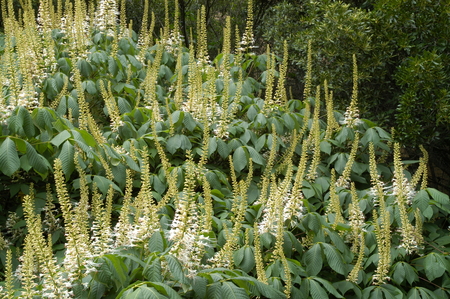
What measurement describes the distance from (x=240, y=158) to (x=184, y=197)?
1731 mm

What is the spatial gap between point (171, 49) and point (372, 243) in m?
3.77

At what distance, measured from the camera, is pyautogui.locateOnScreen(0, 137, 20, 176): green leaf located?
10.7 ft

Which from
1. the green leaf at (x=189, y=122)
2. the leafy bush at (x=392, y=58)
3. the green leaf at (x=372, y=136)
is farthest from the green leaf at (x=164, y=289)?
the leafy bush at (x=392, y=58)

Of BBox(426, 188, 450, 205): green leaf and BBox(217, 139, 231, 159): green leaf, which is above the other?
BBox(426, 188, 450, 205): green leaf

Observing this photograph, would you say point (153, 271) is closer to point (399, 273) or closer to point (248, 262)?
point (248, 262)

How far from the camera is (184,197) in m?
2.71

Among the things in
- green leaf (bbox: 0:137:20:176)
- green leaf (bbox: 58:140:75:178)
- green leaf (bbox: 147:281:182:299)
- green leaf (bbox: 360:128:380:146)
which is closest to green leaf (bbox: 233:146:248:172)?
green leaf (bbox: 360:128:380:146)

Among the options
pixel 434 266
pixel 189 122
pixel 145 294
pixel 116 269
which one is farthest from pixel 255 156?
pixel 145 294

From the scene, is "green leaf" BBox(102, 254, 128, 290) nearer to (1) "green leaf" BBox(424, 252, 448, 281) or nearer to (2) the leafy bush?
(1) "green leaf" BBox(424, 252, 448, 281)

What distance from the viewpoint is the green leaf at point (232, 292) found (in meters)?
2.51

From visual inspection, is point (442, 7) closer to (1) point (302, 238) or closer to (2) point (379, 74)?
(2) point (379, 74)

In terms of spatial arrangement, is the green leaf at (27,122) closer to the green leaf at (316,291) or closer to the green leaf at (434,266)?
the green leaf at (316,291)

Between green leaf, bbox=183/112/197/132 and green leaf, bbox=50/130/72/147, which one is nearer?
green leaf, bbox=50/130/72/147

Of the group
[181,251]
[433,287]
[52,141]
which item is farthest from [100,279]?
[433,287]
